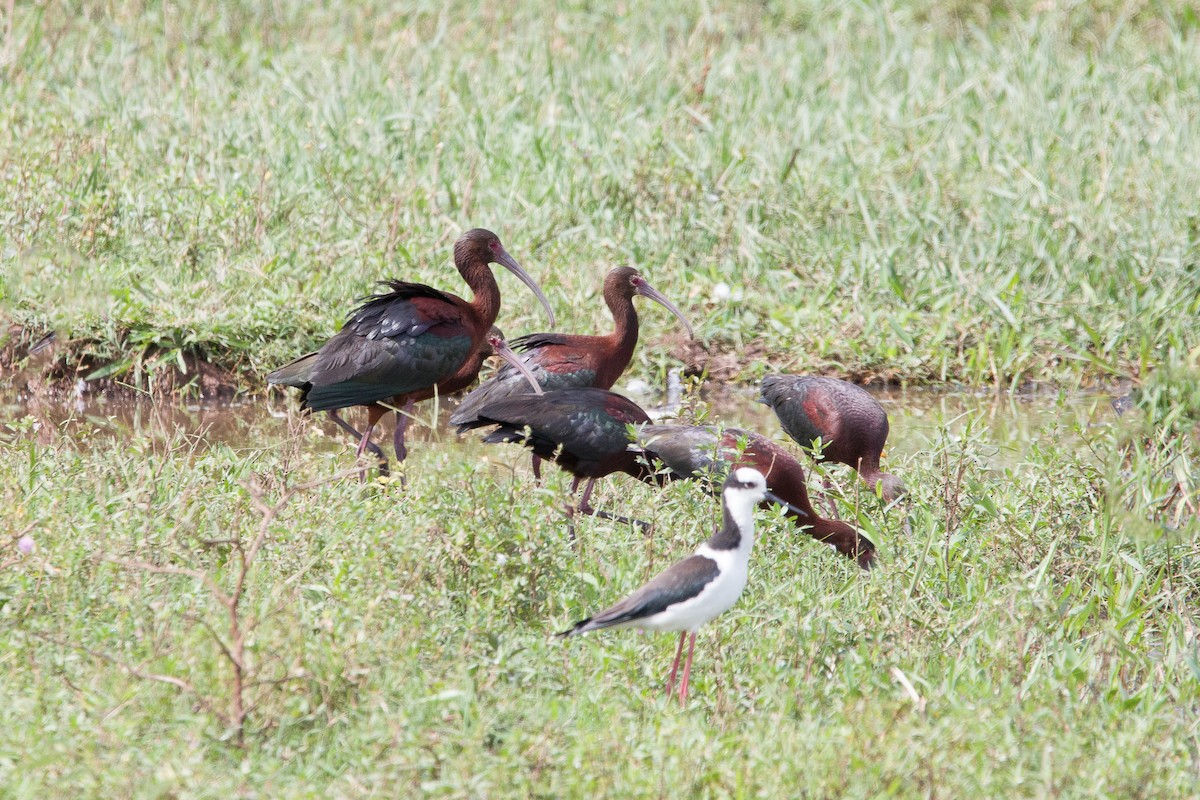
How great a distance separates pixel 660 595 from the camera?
3.92 metres

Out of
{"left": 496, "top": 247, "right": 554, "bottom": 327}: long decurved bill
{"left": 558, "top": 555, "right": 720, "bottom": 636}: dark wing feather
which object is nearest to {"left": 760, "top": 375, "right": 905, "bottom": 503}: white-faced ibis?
{"left": 496, "top": 247, "right": 554, "bottom": 327}: long decurved bill

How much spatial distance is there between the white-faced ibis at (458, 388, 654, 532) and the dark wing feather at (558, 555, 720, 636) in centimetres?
155

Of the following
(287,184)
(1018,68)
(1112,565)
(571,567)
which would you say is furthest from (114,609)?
(1018,68)

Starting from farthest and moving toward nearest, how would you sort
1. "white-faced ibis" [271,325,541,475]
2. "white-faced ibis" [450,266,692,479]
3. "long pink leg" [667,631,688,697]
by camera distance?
"white-faced ibis" [450,266,692,479]
"white-faced ibis" [271,325,541,475]
"long pink leg" [667,631,688,697]

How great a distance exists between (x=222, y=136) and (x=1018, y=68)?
5.27 metres

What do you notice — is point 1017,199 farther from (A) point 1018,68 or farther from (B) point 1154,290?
(A) point 1018,68

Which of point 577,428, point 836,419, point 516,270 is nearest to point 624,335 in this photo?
point 516,270

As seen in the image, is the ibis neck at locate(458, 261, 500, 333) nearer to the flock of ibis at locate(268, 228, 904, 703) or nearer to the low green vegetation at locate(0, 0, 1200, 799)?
the flock of ibis at locate(268, 228, 904, 703)

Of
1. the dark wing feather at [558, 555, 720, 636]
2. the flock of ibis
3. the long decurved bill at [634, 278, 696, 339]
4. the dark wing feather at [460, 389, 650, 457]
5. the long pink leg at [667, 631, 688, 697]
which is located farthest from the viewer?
the long decurved bill at [634, 278, 696, 339]

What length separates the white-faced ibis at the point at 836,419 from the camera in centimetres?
636

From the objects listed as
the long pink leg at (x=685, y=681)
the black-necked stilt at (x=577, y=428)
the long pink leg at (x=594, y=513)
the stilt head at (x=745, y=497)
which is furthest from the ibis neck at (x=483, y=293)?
the long pink leg at (x=685, y=681)

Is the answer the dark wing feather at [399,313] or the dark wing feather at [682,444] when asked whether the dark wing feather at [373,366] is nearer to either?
the dark wing feather at [399,313]

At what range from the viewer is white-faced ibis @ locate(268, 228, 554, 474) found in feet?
20.2

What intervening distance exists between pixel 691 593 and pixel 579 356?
2.89m
